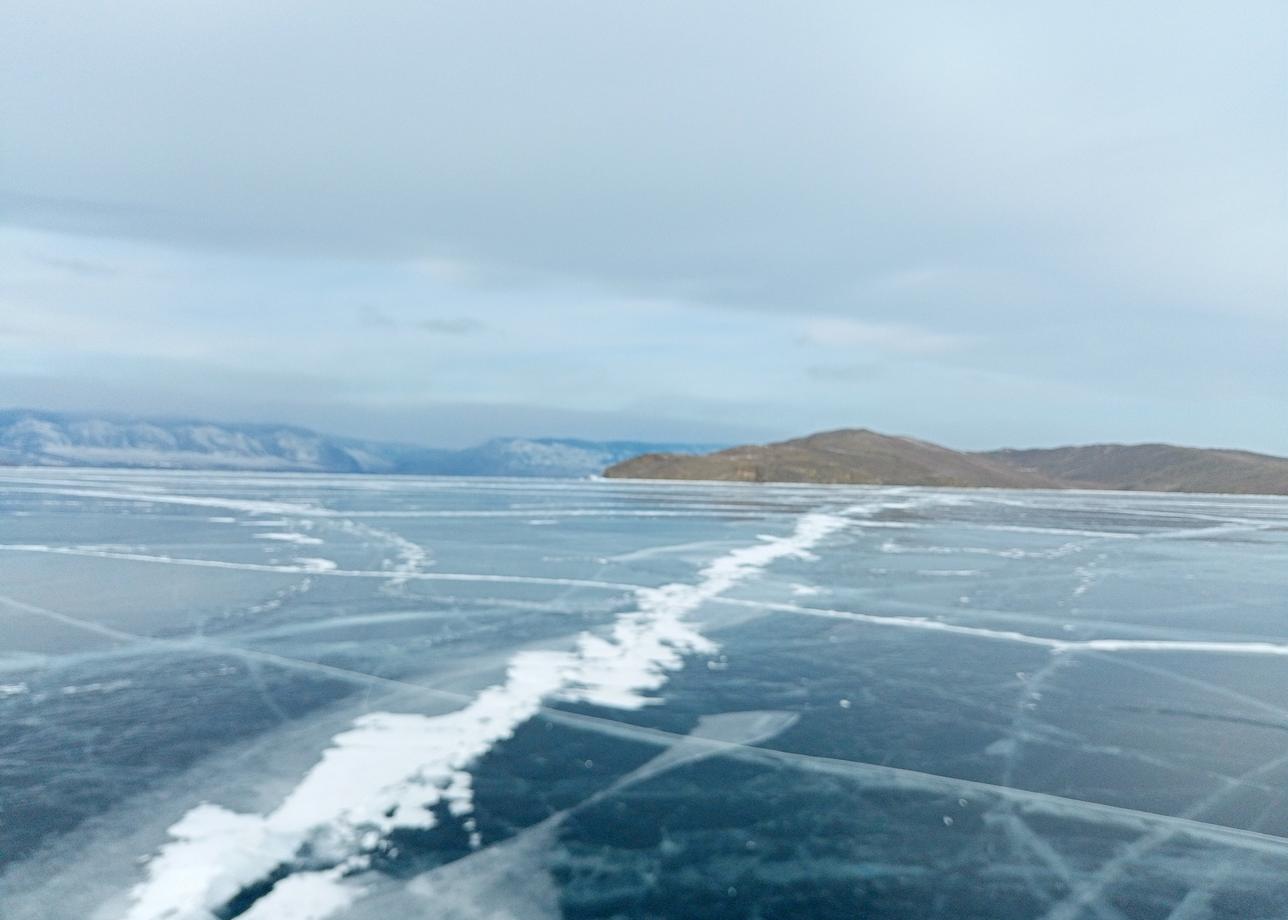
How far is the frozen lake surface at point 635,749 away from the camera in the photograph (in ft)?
14.5

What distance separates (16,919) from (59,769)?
206 centimetres

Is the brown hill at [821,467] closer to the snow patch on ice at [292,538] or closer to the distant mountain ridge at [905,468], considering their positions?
the distant mountain ridge at [905,468]

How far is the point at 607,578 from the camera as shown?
588 inches

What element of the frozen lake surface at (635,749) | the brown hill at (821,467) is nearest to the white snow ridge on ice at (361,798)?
the frozen lake surface at (635,749)

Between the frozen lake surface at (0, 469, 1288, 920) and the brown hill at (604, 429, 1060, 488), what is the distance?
7958cm

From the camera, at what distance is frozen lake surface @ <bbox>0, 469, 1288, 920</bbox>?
443cm

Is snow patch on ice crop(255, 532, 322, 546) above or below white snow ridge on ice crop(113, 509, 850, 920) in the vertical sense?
above

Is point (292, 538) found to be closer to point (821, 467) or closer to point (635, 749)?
point (635, 749)

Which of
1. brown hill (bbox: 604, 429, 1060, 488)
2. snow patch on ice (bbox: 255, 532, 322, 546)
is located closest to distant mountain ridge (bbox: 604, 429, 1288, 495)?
brown hill (bbox: 604, 429, 1060, 488)

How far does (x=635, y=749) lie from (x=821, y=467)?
97.6 meters

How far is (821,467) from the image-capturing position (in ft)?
334

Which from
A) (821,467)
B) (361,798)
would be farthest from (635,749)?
(821,467)

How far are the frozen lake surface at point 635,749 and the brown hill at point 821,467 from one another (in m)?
79.6

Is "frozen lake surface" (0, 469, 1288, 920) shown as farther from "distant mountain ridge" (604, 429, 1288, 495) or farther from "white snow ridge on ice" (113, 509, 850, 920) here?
"distant mountain ridge" (604, 429, 1288, 495)
